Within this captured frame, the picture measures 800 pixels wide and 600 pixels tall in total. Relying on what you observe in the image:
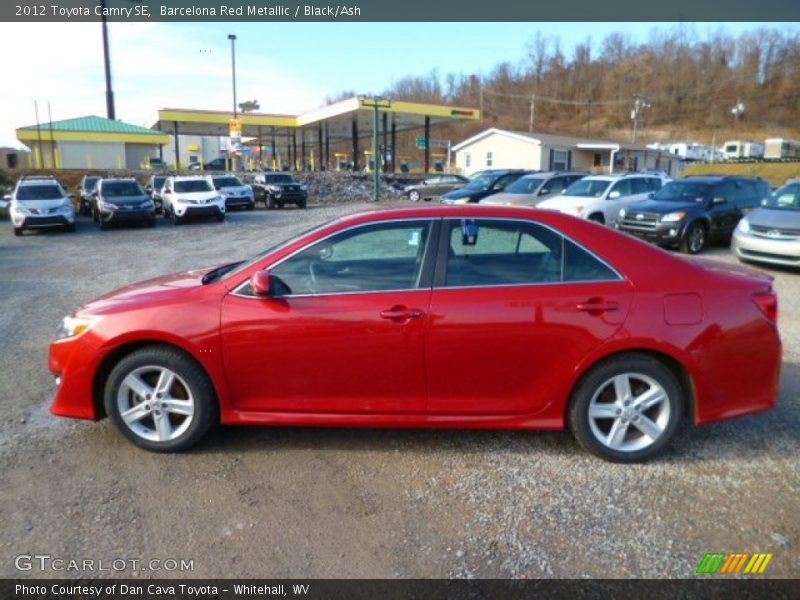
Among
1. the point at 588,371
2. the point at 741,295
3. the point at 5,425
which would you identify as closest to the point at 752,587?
the point at 588,371

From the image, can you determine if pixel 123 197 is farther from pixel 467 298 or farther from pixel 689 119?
pixel 689 119

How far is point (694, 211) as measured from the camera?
1263cm

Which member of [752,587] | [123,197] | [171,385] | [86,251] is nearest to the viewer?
[752,587]

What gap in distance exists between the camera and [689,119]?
106 meters

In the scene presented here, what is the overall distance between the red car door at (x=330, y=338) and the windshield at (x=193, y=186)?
20.6 meters

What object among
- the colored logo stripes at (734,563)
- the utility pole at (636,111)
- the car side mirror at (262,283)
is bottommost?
the colored logo stripes at (734,563)

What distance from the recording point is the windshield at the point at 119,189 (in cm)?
2111

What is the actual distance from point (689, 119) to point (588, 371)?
118 metres

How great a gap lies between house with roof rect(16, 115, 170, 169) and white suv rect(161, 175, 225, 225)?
31.8 m

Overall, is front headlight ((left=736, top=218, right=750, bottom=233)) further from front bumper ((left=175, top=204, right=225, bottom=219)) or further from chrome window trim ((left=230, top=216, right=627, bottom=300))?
front bumper ((left=175, top=204, right=225, bottom=219))

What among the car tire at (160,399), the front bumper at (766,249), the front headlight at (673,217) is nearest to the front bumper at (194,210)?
the front headlight at (673,217)

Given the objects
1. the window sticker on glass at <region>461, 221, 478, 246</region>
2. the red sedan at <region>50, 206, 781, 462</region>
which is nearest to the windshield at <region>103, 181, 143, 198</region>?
the red sedan at <region>50, 206, 781, 462</region>

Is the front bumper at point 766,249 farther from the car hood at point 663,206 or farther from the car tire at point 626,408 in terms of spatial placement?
the car tire at point 626,408

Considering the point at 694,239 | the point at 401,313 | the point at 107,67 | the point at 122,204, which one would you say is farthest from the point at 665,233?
the point at 107,67
